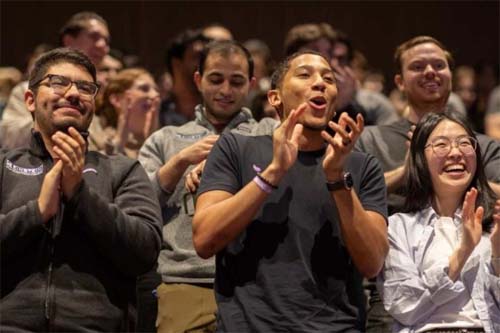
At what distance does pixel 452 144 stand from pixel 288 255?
810 mm

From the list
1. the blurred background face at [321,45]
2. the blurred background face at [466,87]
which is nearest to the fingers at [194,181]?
the blurred background face at [321,45]

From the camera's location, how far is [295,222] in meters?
3.22

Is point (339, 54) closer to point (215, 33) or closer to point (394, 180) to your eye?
point (215, 33)

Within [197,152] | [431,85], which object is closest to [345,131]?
[197,152]

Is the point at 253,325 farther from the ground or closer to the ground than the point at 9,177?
closer to the ground

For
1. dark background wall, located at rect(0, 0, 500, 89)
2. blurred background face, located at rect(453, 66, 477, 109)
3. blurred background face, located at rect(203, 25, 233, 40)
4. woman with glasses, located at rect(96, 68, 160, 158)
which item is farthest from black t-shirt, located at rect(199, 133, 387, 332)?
dark background wall, located at rect(0, 0, 500, 89)

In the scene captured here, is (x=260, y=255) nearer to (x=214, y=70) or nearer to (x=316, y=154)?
(x=316, y=154)

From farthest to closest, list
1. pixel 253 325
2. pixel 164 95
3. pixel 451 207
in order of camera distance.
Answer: pixel 164 95
pixel 451 207
pixel 253 325

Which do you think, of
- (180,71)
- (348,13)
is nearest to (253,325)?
(180,71)

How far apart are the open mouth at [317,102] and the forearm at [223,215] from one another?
0.37 meters

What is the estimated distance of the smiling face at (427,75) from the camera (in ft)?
14.3

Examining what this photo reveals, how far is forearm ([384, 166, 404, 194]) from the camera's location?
12.7 ft

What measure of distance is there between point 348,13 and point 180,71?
276cm

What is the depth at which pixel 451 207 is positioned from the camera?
11.7ft
